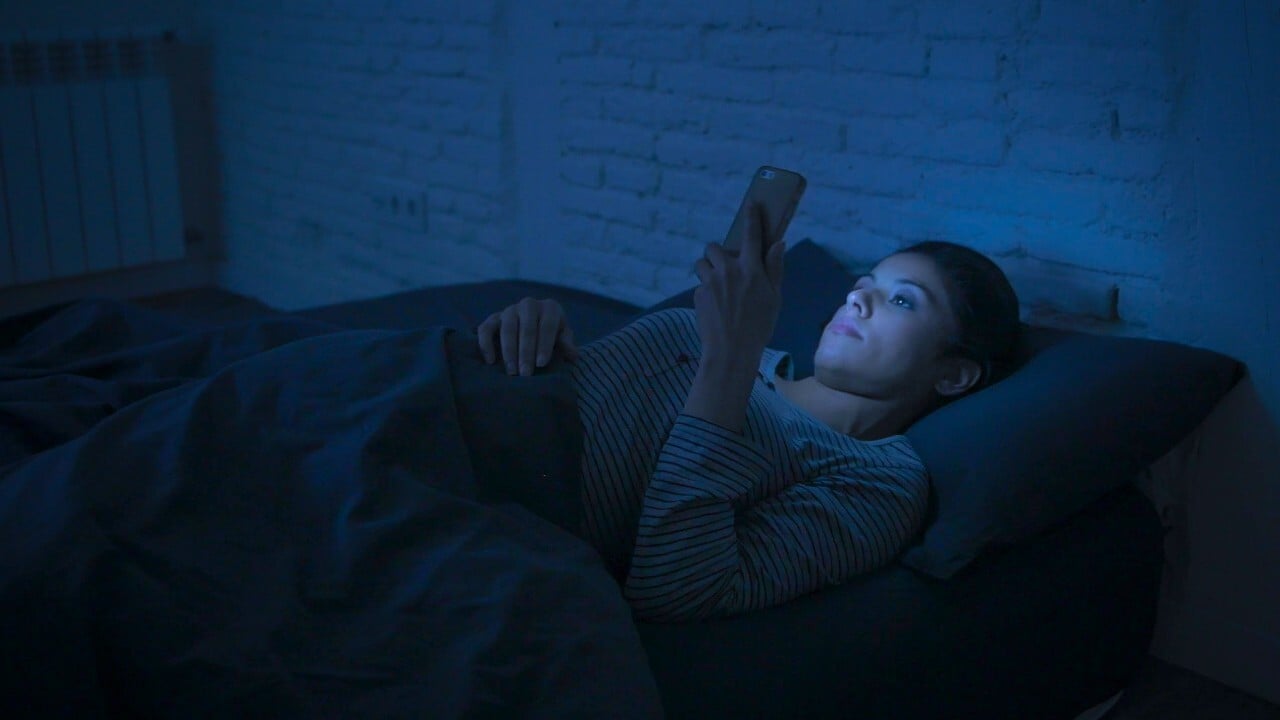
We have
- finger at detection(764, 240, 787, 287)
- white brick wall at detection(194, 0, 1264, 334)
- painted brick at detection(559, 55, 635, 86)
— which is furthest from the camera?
painted brick at detection(559, 55, 635, 86)

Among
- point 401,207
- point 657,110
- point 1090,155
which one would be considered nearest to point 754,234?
point 1090,155

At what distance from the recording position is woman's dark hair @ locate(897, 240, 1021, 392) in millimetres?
1812

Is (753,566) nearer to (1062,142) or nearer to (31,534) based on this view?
(31,534)

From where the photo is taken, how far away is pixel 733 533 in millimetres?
1435

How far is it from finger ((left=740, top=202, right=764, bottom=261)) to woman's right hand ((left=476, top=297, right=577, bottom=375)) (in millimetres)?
290

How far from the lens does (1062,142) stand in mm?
2057

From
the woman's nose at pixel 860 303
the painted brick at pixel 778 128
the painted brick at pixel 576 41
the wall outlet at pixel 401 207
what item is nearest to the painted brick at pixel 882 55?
the painted brick at pixel 778 128

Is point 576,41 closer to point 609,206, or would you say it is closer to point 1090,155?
point 609,206

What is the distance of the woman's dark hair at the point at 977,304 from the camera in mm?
1812

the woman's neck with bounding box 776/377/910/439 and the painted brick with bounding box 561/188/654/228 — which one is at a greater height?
the painted brick with bounding box 561/188/654/228

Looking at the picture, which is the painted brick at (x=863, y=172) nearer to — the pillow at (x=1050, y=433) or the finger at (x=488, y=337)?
the pillow at (x=1050, y=433)

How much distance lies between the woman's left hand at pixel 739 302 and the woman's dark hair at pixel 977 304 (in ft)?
1.39

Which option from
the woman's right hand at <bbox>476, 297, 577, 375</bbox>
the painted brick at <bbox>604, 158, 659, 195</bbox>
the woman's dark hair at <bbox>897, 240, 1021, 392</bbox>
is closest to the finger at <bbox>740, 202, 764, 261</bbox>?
the woman's right hand at <bbox>476, 297, 577, 375</bbox>

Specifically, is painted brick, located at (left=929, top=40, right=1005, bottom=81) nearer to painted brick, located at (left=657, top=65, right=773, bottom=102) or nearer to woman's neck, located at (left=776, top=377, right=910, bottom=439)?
painted brick, located at (left=657, top=65, right=773, bottom=102)
